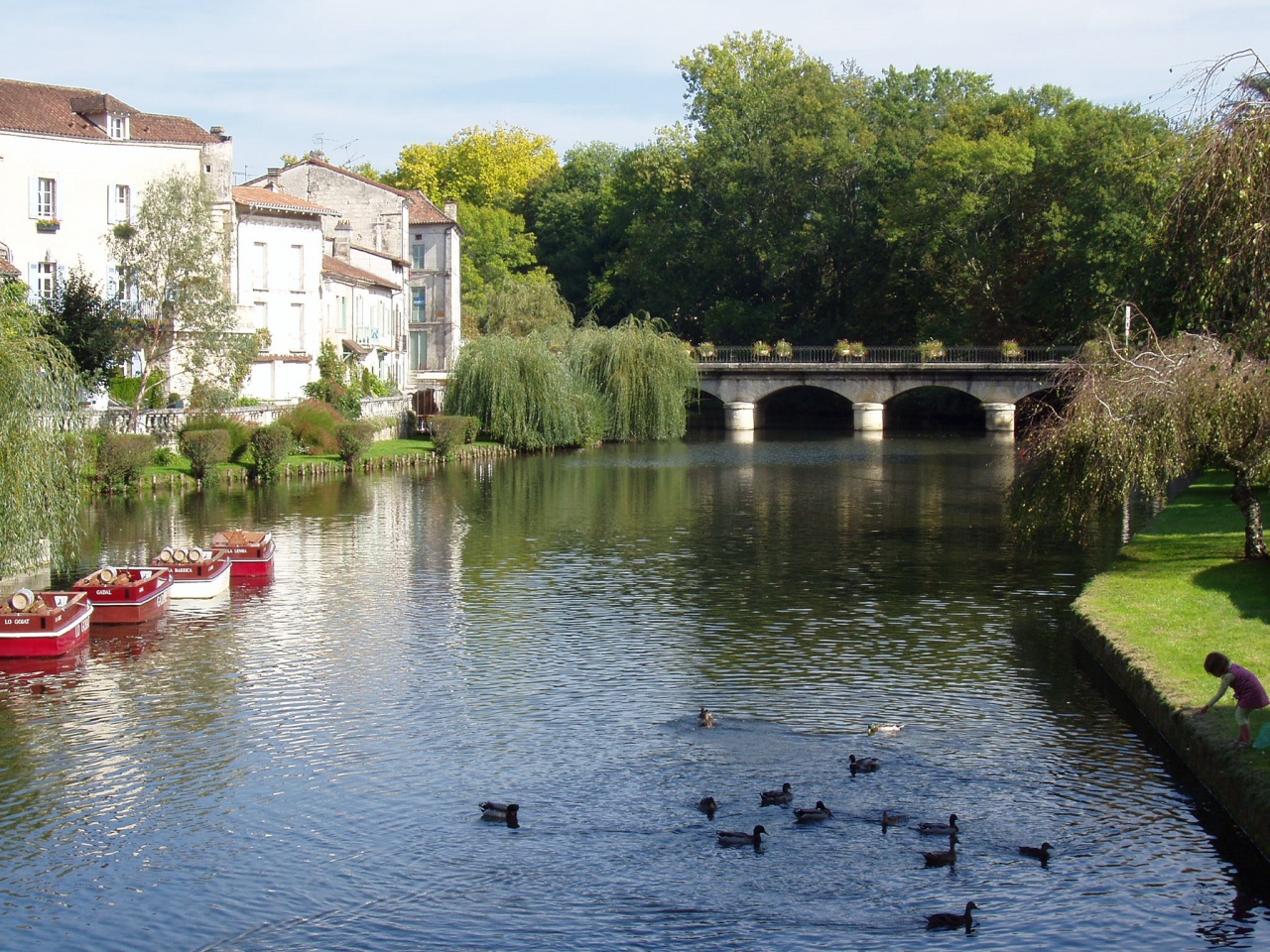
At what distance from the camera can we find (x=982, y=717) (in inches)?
857

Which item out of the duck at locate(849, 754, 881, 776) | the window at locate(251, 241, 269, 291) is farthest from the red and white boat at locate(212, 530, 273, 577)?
the window at locate(251, 241, 269, 291)

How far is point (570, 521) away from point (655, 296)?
64.2 metres

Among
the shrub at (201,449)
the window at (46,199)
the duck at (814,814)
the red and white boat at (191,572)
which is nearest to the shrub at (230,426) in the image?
the shrub at (201,449)

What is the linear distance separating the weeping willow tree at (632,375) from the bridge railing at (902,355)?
1272 cm

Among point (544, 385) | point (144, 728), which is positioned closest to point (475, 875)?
point (144, 728)

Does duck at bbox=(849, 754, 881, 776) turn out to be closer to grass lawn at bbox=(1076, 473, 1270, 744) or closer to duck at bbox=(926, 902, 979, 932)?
grass lawn at bbox=(1076, 473, 1270, 744)

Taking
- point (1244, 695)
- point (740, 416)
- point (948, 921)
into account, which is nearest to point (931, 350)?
point (740, 416)

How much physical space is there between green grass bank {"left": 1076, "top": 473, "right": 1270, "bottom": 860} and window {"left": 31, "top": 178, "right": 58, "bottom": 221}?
152ft

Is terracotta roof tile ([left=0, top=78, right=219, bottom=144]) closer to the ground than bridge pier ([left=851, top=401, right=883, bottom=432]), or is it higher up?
higher up

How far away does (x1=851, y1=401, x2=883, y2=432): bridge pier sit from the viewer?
3457 inches

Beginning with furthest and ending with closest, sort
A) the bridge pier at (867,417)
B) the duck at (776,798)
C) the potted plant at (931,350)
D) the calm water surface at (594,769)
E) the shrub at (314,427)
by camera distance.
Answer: the bridge pier at (867,417) < the potted plant at (931,350) < the shrub at (314,427) < the duck at (776,798) < the calm water surface at (594,769)

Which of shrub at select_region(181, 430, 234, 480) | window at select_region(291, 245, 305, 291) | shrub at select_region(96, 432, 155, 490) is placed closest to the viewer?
shrub at select_region(96, 432, 155, 490)

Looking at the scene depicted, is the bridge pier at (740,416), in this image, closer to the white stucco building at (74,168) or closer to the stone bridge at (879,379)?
the stone bridge at (879,379)

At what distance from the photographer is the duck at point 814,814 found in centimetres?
1730
